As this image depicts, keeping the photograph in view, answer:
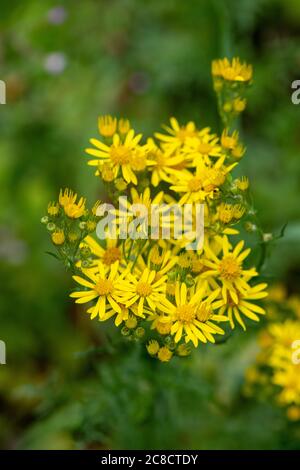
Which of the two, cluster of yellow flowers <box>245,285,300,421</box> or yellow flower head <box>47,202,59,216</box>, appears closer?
yellow flower head <box>47,202,59,216</box>

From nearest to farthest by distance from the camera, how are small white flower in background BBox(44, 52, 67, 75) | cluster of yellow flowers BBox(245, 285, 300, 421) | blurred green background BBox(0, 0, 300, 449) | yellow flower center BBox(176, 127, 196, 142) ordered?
yellow flower center BBox(176, 127, 196, 142), cluster of yellow flowers BBox(245, 285, 300, 421), blurred green background BBox(0, 0, 300, 449), small white flower in background BBox(44, 52, 67, 75)

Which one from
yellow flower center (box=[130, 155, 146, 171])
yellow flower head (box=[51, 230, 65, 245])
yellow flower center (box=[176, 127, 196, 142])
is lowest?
yellow flower head (box=[51, 230, 65, 245])

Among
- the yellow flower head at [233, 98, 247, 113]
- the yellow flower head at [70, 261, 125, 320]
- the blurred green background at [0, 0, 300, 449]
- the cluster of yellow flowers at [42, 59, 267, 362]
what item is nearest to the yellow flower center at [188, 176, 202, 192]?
the cluster of yellow flowers at [42, 59, 267, 362]

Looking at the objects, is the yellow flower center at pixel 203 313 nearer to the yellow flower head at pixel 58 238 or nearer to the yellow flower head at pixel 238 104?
the yellow flower head at pixel 58 238

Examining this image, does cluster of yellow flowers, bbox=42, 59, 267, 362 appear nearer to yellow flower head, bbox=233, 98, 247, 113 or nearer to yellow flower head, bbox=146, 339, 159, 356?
yellow flower head, bbox=146, 339, 159, 356

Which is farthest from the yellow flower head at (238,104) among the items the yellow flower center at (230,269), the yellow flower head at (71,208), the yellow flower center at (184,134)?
the yellow flower head at (71,208)

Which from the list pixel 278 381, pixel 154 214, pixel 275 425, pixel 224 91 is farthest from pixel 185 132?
pixel 275 425

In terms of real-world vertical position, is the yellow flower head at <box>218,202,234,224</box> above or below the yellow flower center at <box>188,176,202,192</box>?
below
